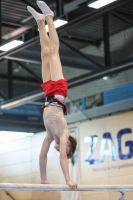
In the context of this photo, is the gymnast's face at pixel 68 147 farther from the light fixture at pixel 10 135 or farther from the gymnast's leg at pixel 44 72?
the light fixture at pixel 10 135

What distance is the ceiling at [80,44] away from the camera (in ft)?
34.2

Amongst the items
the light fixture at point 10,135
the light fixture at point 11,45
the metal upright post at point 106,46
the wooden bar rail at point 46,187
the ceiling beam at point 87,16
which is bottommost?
the wooden bar rail at point 46,187

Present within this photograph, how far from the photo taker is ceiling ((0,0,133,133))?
1044 cm

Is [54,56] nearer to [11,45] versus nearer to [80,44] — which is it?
[11,45]

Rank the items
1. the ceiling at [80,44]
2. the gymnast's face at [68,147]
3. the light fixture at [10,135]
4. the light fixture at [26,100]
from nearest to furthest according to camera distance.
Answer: the gymnast's face at [68,147] < the ceiling at [80,44] < the light fixture at [26,100] < the light fixture at [10,135]

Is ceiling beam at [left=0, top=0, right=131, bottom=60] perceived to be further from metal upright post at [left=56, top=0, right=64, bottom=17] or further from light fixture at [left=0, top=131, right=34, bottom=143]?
light fixture at [left=0, top=131, right=34, bottom=143]

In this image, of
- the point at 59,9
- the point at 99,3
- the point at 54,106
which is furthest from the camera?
the point at 59,9

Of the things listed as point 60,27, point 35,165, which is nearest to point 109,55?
point 60,27

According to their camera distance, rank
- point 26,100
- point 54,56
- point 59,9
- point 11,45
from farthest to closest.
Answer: point 26,100 < point 11,45 < point 59,9 < point 54,56

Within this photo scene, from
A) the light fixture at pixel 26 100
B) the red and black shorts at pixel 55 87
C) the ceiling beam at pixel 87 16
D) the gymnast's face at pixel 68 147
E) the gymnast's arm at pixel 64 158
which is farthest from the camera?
the light fixture at pixel 26 100

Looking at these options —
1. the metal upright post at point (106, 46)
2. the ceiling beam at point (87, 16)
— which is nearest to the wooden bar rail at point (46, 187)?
the ceiling beam at point (87, 16)

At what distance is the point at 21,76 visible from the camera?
16.2 metres

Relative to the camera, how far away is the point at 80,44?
45.3ft

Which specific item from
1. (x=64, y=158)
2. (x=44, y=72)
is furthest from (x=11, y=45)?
(x=64, y=158)
